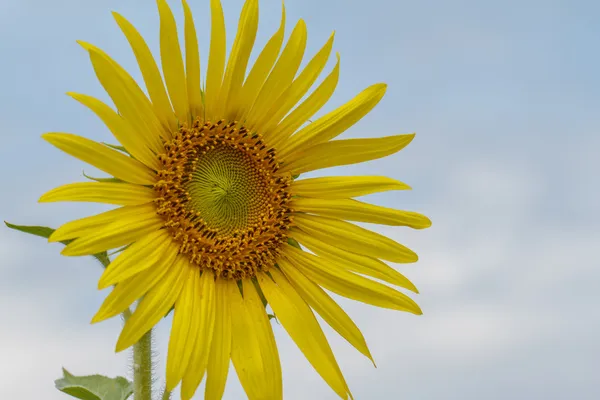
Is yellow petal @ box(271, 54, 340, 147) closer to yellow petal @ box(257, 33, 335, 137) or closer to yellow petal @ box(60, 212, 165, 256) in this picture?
yellow petal @ box(257, 33, 335, 137)

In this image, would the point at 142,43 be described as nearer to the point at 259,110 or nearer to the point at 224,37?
the point at 224,37

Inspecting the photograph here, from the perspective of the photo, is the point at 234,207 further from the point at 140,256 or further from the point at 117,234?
the point at 117,234

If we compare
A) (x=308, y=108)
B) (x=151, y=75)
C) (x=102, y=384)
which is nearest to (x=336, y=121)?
(x=308, y=108)

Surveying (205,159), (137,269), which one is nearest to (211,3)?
(205,159)

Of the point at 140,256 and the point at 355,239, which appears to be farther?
the point at 355,239

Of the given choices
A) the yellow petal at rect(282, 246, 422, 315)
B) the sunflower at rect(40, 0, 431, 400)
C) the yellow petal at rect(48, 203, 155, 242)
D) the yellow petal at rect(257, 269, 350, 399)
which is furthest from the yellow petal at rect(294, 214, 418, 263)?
the yellow petal at rect(48, 203, 155, 242)

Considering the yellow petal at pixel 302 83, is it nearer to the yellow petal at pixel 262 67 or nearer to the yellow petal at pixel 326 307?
the yellow petal at pixel 262 67

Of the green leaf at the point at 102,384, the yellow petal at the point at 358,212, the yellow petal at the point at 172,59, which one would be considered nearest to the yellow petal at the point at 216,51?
the yellow petal at the point at 172,59
